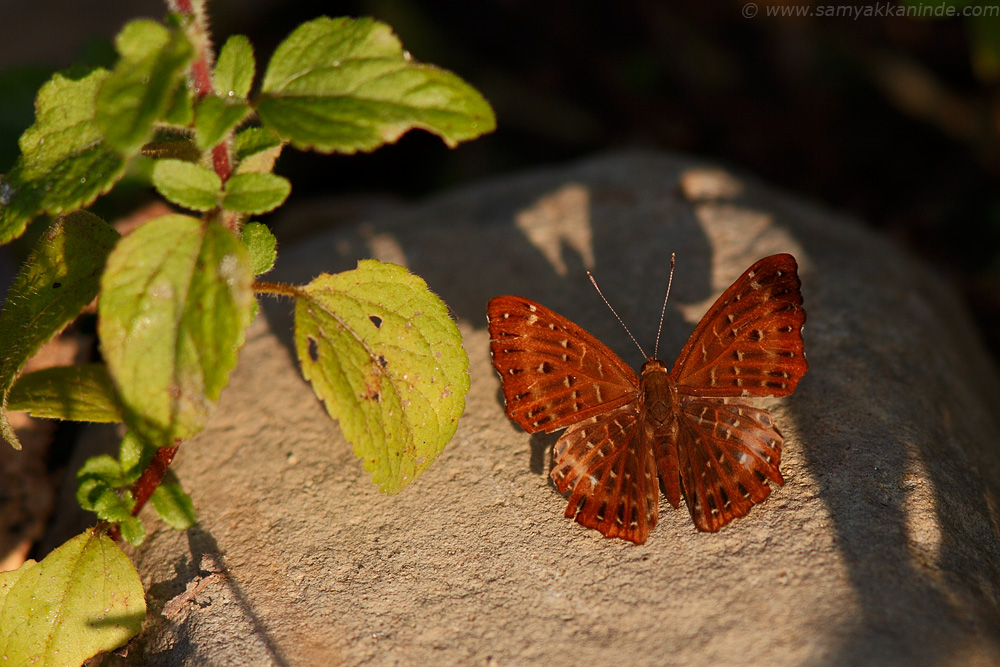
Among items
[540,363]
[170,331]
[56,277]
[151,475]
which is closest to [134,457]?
[151,475]

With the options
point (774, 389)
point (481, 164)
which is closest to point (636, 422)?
point (774, 389)

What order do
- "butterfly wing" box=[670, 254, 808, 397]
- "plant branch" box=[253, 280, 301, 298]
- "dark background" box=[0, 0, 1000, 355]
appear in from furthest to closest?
"dark background" box=[0, 0, 1000, 355]
"butterfly wing" box=[670, 254, 808, 397]
"plant branch" box=[253, 280, 301, 298]

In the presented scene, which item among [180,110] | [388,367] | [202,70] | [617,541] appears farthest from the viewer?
[617,541]

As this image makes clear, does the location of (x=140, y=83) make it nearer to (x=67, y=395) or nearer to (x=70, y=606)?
(x=67, y=395)

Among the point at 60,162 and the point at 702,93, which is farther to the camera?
the point at 702,93

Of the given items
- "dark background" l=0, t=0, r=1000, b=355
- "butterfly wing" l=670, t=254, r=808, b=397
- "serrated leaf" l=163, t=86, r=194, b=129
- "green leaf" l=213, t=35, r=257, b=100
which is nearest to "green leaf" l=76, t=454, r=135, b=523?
"serrated leaf" l=163, t=86, r=194, b=129

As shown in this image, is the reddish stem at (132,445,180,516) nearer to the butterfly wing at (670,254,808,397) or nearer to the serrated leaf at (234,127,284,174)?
the serrated leaf at (234,127,284,174)

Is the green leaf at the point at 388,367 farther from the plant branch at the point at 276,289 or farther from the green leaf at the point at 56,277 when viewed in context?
the green leaf at the point at 56,277
